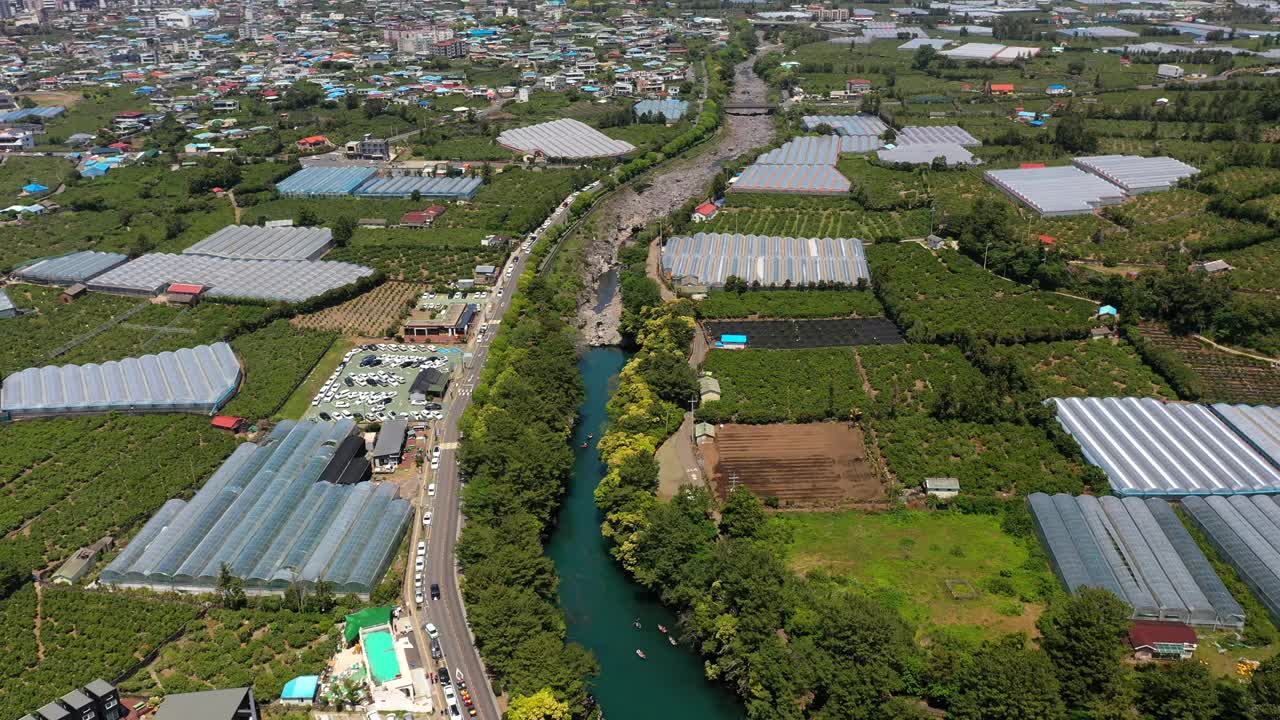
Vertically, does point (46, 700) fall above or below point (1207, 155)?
below

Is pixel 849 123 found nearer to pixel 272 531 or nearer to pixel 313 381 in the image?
pixel 313 381

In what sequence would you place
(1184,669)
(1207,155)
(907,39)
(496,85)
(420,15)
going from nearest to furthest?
(1184,669)
(1207,155)
(496,85)
(907,39)
(420,15)

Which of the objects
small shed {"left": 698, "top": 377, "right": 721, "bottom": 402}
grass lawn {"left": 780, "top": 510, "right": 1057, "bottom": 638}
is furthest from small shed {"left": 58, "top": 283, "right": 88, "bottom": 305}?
grass lawn {"left": 780, "top": 510, "right": 1057, "bottom": 638}

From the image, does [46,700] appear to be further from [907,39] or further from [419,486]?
[907,39]

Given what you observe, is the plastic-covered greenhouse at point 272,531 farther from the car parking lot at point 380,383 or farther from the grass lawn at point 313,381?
the car parking lot at point 380,383

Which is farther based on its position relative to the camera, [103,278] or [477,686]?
[103,278]

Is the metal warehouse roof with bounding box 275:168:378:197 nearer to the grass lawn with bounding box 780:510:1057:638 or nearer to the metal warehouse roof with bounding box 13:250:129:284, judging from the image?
the metal warehouse roof with bounding box 13:250:129:284

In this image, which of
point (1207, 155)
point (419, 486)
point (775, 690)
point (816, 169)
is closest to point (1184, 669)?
point (775, 690)

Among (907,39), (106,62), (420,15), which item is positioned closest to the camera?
(106,62)
